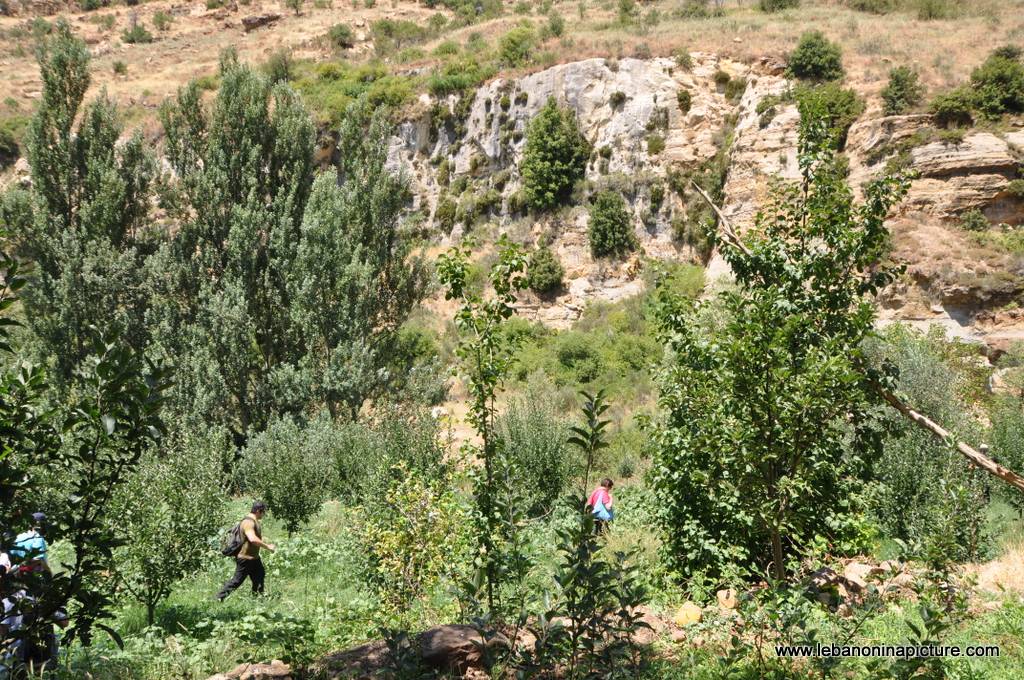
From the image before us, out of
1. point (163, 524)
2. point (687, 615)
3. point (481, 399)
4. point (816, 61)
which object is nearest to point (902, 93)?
point (816, 61)

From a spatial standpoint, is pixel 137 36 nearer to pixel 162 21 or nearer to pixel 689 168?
pixel 162 21

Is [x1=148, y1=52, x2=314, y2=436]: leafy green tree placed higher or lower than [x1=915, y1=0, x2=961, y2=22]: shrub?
lower

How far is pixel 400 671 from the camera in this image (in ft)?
11.7

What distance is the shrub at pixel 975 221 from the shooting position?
70.1ft

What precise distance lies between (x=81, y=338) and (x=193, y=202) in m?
4.09

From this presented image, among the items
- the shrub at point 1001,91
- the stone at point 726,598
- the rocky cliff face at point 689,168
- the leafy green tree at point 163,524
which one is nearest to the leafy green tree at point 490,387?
the stone at point 726,598

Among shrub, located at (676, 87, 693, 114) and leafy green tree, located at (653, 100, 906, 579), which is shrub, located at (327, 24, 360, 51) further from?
leafy green tree, located at (653, 100, 906, 579)

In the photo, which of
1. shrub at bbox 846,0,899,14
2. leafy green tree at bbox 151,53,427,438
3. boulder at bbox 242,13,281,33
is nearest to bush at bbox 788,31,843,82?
shrub at bbox 846,0,899,14

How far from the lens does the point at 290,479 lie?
35.3 ft

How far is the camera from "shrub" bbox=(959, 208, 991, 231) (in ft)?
70.1

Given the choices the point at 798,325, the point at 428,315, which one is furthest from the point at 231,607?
the point at 428,315

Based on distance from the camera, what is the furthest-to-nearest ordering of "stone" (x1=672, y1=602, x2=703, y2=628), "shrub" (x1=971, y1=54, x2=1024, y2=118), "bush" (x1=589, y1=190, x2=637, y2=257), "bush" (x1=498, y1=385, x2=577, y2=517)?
"bush" (x1=589, y1=190, x2=637, y2=257) → "shrub" (x1=971, y1=54, x2=1024, y2=118) → "bush" (x1=498, y1=385, x2=577, y2=517) → "stone" (x1=672, y1=602, x2=703, y2=628)

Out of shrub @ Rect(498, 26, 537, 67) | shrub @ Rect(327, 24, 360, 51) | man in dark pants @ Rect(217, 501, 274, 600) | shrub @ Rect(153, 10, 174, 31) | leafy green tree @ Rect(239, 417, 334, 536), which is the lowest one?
leafy green tree @ Rect(239, 417, 334, 536)

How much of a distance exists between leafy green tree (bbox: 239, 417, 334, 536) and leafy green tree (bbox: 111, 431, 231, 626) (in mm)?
3088
